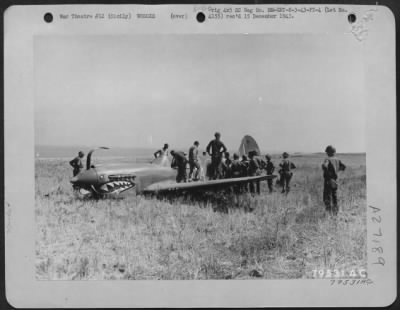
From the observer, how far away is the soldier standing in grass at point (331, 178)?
5.38ft

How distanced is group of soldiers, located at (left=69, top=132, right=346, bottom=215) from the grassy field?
3 cm

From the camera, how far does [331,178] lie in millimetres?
1647

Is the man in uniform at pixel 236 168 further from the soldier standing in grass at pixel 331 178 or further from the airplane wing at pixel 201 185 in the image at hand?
the soldier standing in grass at pixel 331 178

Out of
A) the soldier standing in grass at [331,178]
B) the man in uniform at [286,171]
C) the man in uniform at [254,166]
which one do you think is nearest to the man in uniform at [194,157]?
the man in uniform at [254,166]

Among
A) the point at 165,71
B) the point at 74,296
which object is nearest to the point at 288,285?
the point at 74,296

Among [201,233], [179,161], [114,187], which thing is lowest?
[201,233]

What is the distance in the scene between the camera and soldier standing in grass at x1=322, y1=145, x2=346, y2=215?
1.64m

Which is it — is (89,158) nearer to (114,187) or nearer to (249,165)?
(114,187)

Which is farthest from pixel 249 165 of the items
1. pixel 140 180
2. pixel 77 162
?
pixel 77 162

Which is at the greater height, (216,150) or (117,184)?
(216,150)

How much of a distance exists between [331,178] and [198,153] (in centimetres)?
57

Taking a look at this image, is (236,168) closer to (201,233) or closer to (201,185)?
(201,185)

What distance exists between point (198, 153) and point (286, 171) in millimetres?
374

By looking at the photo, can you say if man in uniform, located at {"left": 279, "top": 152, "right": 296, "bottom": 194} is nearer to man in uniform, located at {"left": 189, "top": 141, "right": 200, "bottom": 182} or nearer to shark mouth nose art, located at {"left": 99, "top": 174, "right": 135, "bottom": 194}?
man in uniform, located at {"left": 189, "top": 141, "right": 200, "bottom": 182}
